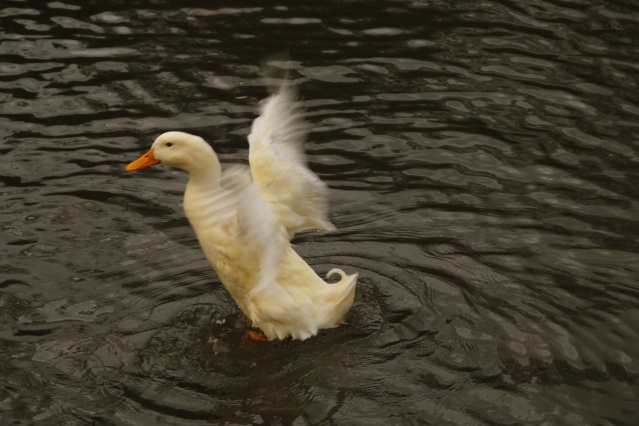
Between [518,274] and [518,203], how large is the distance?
3.38 ft

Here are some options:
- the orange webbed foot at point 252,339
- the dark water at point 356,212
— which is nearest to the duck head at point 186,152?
the dark water at point 356,212

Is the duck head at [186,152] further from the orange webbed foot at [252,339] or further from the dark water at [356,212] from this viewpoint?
the orange webbed foot at [252,339]

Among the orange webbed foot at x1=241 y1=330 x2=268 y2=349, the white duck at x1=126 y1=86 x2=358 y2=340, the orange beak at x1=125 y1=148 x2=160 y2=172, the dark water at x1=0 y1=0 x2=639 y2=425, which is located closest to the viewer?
the dark water at x1=0 y1=0 x2=639 y2=425

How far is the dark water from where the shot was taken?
226 inches

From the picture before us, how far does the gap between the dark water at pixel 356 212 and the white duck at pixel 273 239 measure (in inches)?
8.2

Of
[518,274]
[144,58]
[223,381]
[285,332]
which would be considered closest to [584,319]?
[518,274]

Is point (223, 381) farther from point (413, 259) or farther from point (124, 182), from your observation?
point (124, 182)

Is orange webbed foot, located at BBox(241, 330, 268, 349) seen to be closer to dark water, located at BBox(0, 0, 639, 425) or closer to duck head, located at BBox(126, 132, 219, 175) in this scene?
dark water, located at BBox(0, 0, 639, 425)

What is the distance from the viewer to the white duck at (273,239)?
6.15m

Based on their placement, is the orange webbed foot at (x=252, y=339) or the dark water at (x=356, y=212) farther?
the orange webbed foot at (x=252, y=339)

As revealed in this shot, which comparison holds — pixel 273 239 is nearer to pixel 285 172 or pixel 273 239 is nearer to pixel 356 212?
pixel 285 172

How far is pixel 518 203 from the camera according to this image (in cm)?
768

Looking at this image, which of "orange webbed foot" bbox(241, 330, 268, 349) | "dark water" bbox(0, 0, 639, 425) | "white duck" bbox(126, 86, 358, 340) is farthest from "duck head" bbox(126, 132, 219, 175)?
"orange webbed foot" bbox(241, 330, 268, 349)

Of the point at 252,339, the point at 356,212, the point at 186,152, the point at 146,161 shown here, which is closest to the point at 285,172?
the point at 186,152
